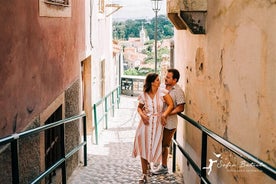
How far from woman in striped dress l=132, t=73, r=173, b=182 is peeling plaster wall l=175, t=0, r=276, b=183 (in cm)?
45

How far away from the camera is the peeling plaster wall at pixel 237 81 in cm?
328

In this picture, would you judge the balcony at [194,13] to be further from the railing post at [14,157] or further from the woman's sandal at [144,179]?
the railing post at [14,157]

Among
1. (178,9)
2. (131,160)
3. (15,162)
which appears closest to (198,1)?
(178,9)

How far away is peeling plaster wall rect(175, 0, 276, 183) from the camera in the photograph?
3281 mm

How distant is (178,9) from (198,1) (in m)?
0.28

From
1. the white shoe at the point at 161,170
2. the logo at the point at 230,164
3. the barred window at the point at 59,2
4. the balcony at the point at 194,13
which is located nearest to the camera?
the logo at the point at 230,164

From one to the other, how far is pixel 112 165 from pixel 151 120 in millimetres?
2074

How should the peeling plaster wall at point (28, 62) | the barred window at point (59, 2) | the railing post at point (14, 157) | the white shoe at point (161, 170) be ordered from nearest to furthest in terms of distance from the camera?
the railing post at point (14, 157) < the peeling plaster wall at point (28, 62) < the barred window at point (59, 2) < the white shoe at point (161, 170)

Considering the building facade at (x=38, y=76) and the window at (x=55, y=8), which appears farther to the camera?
the window at (x=55, y=8)

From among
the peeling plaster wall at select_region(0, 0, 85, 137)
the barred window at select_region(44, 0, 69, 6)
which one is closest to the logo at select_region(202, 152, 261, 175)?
the peeling plaster wall at select_region(0, 0, 85, 137)

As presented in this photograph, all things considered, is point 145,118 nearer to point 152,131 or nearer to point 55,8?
point 152,131

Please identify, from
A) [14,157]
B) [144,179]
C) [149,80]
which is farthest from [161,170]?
[14,157]

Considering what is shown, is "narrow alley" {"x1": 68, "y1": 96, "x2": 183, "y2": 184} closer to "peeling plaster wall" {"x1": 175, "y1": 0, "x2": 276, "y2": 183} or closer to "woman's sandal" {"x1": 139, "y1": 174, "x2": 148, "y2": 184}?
"woman's sandal" {"x1": 139, "y1": 174, "x2": 148, "y2": 184}

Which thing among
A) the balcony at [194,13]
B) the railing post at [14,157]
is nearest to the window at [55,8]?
the balcony at [194,13]
